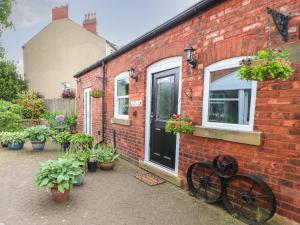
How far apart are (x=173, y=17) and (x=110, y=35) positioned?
44.9 ft

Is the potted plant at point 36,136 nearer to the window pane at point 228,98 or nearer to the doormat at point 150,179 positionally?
the doormat at point 150,179

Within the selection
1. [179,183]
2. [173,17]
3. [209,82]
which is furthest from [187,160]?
[173,17]

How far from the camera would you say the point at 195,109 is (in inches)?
135

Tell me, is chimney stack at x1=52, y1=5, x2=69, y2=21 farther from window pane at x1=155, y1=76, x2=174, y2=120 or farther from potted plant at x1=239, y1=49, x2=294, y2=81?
potted plant at x1=239, y1=49, x2=294, y2=81

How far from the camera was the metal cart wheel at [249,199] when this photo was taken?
2439mm

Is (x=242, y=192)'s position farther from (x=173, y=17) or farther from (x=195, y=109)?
(x=173, y=17)

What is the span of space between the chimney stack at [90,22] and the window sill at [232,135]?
45.3 ft

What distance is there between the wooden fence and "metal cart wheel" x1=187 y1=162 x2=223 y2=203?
974cm

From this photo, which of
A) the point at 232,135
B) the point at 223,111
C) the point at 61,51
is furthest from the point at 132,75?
the point at 61,51

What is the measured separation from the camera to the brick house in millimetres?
2299

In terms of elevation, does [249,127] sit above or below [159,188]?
above

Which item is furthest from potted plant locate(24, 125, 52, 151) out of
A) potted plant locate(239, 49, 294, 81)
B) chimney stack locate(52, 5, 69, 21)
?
chimney stack locate(52, 5, 69, 21)

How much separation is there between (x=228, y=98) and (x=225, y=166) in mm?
995

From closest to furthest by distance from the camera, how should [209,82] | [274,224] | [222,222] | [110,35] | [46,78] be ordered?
[274,224] → [222,222] → [209,82] → [46,78] → [110,35]
